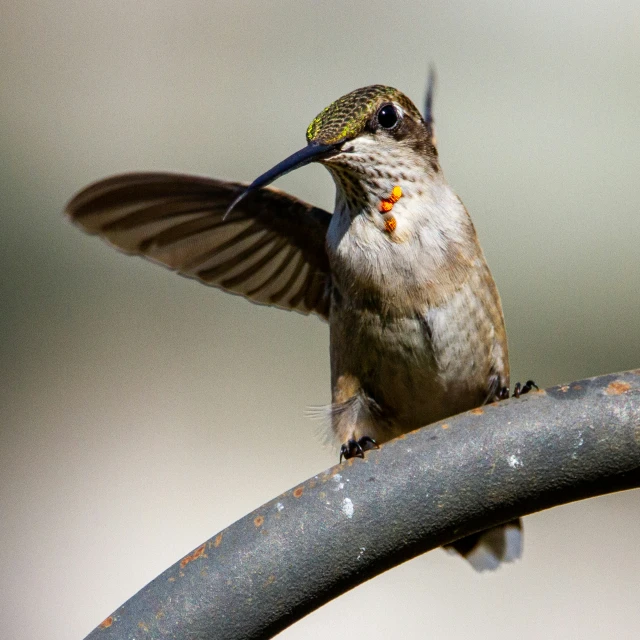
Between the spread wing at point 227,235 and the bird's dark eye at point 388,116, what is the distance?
63cm

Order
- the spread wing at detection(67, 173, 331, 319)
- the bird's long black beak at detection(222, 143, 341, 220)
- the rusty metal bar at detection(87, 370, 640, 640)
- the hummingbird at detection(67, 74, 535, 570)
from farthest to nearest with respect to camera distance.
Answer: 1. the spread wing at detection(67, 173, 331, 319)
2. the hummingbird at detection(67, 74, 535, 570)
3. the bird's long black beak at detection(222, 143, 341, 220)
4. the rusty metal bar at detection(87, 370, 640, 640)

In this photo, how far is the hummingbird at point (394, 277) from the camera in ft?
10.6

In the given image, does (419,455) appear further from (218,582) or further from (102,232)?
(102,232)

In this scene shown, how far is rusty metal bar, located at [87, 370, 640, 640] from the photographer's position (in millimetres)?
2107

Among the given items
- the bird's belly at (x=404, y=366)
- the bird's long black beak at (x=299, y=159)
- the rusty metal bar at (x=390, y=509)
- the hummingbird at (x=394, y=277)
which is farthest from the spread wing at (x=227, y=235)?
the rusty metal bar at (x=390, y=509)

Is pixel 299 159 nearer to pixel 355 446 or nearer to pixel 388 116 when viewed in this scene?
pixel 388 116

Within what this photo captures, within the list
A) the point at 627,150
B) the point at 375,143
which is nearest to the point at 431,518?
the point at 375,143

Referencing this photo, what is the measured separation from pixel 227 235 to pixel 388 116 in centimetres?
100

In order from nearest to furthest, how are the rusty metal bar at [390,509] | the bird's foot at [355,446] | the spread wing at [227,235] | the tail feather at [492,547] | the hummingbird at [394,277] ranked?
the rusty metal bar at [390,509]
the bird's foot at [355,446]
the hummingbird at [394,277]
the tail feather at [492,547]
the spread wing at [227,235]

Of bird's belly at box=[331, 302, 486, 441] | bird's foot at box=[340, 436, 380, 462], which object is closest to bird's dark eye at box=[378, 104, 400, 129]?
bird's belly at box=[331, 302, 486, 441]

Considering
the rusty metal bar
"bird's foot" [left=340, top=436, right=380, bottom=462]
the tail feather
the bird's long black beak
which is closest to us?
the rusty metal bar

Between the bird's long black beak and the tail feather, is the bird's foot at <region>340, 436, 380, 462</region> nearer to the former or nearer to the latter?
the tail feather

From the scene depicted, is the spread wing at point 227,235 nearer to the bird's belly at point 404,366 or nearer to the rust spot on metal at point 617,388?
the bird's belly at point 404,366

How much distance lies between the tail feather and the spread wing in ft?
3.11
